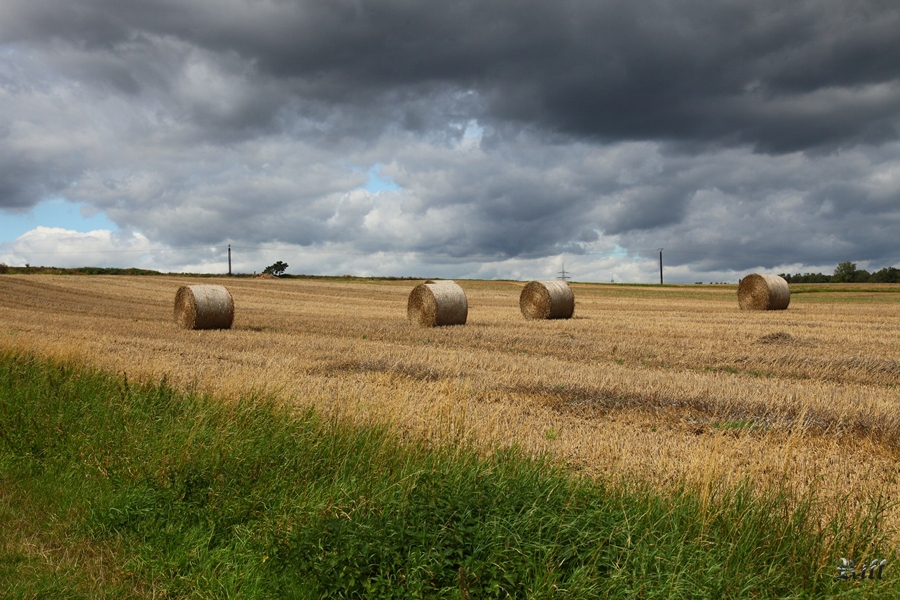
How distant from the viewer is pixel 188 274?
6969cm

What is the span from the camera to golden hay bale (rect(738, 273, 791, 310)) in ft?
102

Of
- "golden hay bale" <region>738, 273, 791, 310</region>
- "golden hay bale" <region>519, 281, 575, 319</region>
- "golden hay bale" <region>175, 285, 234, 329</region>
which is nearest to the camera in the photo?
"golden hay bale" <region>175, 285, 234, 329</region>

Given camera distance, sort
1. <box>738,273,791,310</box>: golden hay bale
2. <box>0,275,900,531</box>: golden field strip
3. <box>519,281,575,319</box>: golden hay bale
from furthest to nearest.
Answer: <box>738,273,791,310</box>: golden hay bale → <box>519,281,575,319</box>: golden hay bale → <box>0,275,900,531</box>: golden field strip

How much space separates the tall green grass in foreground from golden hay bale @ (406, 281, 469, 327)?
49.5ft

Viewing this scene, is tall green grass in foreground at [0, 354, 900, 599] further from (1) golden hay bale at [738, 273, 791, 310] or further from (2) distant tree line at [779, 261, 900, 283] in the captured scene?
(2) distant tree line at [779, 261, 900, 283]

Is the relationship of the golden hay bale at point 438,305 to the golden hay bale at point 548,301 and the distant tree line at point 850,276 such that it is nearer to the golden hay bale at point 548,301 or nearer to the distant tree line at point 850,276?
the golden hay bale at point 548,301

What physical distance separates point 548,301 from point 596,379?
13783 millimetres

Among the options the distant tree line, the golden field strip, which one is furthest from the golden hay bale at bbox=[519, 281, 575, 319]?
the distant tree line

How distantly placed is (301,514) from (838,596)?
11.1 ft

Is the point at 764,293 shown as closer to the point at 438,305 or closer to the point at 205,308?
the point at 438,305

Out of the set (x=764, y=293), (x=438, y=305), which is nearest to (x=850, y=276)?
(x=764, y=293)

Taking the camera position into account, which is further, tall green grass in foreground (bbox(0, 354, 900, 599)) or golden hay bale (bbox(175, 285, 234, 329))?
golden hay bale (bbox(175, 285, 234, 329))

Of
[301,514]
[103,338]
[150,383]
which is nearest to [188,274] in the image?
[103,338]

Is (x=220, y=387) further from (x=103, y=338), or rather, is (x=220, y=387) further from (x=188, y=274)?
(x=188, y=274)
